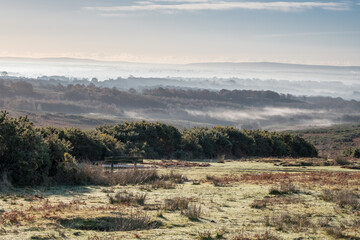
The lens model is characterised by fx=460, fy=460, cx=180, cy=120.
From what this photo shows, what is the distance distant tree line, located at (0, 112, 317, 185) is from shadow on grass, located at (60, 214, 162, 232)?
6701 mm

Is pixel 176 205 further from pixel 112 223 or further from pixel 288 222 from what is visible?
pixel 288 222

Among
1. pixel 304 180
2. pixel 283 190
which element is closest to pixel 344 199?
pixel 283 190

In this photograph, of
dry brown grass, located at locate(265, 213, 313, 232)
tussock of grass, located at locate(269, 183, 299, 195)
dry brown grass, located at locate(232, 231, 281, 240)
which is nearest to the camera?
dry brown grass, located at locate(232, 231, 281, 240)

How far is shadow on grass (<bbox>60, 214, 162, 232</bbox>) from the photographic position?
9.16 metres

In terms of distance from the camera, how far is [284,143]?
148ft

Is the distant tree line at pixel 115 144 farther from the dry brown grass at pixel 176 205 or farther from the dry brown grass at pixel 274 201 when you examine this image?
the dry brown grass at pixel 274 201

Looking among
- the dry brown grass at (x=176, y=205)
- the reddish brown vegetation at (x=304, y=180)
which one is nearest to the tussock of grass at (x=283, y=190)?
the reddish brown vegetation at (x=304, y=180)

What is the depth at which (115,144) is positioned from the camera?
3366 cm

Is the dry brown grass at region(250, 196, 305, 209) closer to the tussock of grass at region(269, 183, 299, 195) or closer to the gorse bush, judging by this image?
the tussock of grass at region(269, 183, 299, 195)

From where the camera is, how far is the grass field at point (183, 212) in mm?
8992

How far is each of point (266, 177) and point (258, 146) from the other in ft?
82.5

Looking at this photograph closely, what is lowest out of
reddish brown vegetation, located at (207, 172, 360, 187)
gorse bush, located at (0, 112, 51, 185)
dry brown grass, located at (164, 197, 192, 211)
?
reddish brown vegetation, located at (207, 172, 360, 187)

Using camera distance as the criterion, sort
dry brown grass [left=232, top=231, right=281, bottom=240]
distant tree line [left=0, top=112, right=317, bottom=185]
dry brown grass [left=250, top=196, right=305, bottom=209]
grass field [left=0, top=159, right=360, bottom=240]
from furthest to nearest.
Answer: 1. distant tree line [left=0, top=112, right=317, bottom=185]
2. dry brown grass [left=250, top=196, right=305, bottom=209]
3. grass field [left=0, top=159, right=360, bottom=240]
4. dry brown grass [left=232, top=231, right=281, bottom=240]

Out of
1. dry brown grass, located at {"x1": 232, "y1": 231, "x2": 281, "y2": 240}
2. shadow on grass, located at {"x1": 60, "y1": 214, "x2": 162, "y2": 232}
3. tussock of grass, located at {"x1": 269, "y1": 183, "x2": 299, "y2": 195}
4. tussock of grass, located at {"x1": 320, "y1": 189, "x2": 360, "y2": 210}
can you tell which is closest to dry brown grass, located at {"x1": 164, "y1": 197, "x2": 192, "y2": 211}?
shadow on grass, located at {"x1": 60, "y1": 214, "x2": 162, "y2": 232}
